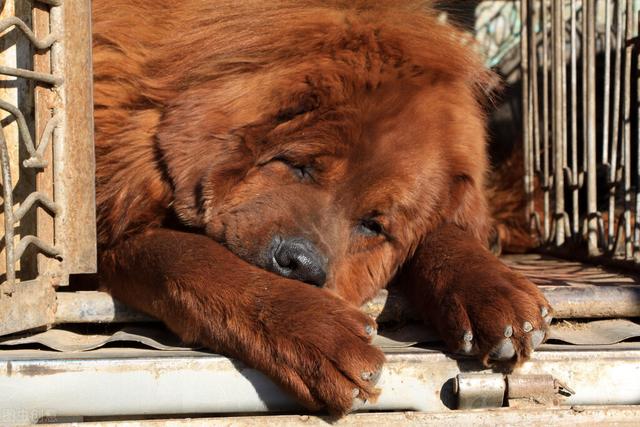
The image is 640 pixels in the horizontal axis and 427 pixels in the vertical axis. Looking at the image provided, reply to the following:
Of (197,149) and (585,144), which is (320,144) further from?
(585,144)

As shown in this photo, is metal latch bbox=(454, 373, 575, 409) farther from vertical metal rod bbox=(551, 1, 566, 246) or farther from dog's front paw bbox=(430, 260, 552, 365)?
vertical metal rod bbox=(551, 1, 566, 246)

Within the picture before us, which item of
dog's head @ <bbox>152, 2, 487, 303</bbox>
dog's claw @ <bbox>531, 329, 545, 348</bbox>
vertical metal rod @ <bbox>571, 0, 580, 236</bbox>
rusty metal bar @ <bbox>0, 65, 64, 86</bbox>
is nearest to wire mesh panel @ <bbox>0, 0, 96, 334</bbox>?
rusty metal bar @ <bbox>0, 65, 64, 86</bbox>

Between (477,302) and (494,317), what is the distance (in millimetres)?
113

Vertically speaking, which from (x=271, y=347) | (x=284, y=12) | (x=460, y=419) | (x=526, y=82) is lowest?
(x=460, y=419)

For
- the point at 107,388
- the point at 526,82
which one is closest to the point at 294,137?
the point at 107,388

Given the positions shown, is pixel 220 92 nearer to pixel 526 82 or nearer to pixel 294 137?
pixel 294 137

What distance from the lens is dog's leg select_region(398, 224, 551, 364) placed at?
2367 mm

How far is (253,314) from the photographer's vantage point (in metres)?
2.39

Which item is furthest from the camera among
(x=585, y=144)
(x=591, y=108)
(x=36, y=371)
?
(x=585, y=144)

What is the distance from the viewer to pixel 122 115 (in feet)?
9.56

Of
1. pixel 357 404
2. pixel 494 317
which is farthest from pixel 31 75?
pixel 494 317

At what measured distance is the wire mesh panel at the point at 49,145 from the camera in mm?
2391

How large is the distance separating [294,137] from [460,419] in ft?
3.69

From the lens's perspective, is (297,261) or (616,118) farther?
(616,118)
